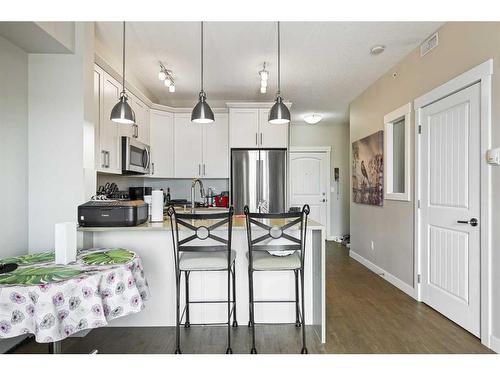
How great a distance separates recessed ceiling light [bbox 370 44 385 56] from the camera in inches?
126

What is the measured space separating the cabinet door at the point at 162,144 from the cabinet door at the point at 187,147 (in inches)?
3.0

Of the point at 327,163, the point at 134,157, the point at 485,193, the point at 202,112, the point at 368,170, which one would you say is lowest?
the point at 485,193

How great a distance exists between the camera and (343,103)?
532 cm

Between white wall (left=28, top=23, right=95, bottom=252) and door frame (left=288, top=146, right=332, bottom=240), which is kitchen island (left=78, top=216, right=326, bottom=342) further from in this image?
door frame (left=288, top=146, right=332, bottom=240)

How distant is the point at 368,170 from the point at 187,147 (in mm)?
2795

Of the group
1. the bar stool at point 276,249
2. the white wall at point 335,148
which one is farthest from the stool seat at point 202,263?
the white wall at point 335,148

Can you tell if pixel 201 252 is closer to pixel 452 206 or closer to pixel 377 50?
pixel 452 206

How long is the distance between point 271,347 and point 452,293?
66.4 inches

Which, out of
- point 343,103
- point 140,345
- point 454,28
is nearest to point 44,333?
point 140,345

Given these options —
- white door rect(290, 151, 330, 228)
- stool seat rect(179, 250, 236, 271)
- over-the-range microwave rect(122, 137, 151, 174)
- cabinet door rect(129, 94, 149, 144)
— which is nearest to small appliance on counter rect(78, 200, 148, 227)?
stool seat rect(179, 250, 236, 271)

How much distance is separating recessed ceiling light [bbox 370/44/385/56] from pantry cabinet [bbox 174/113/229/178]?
7.73 feet

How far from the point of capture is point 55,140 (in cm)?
250

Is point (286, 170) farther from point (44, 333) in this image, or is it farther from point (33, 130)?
point (44, 333)

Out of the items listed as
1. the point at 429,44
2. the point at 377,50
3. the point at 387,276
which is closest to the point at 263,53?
the point at 377,50
